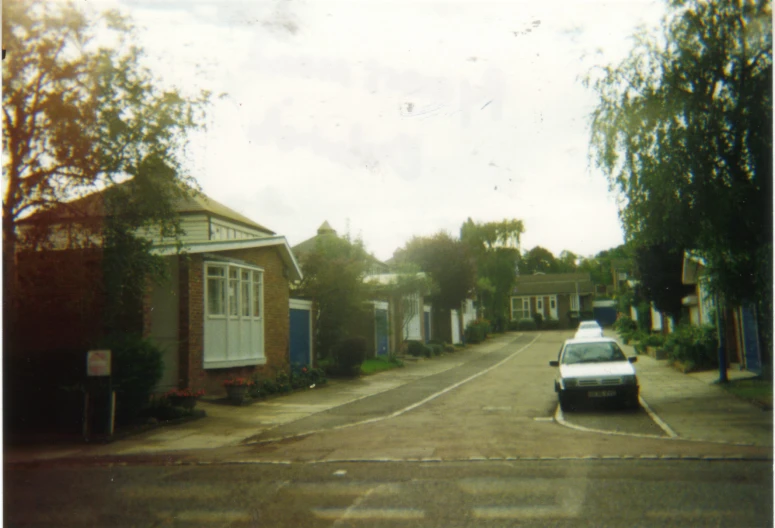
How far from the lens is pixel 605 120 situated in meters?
15.5

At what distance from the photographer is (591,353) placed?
16.9m

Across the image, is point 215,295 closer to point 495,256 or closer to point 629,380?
point 629,380

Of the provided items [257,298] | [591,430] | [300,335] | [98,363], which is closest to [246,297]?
[257,298]

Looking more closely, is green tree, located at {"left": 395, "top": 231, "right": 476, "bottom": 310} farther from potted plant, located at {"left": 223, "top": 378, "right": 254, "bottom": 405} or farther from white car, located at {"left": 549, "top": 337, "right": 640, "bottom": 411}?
white car, located at {"left": 549, "top": 337, "right": 640, "bottom": 411}

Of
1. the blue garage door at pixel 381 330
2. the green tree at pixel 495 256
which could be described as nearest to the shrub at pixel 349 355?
the blue garage door at pixel 381 330

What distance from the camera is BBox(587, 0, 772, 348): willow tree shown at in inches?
522

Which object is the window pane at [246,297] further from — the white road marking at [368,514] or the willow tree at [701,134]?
the white road marking at [368,514]

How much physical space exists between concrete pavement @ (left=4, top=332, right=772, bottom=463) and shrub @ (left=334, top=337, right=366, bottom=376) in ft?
6.80

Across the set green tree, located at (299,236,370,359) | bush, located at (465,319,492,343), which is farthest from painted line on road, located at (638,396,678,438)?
bush, located at (465,319,492,343)

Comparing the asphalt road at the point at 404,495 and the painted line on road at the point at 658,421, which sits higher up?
the asphalt road at the point at 404,495

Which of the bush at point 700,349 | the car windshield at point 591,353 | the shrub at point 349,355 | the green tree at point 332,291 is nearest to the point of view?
the car windshield at point 591,353

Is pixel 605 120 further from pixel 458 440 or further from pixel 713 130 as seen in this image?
pixel 458 440

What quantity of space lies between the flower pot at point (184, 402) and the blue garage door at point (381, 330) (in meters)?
18.1

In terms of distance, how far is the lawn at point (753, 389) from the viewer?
50.2ft
